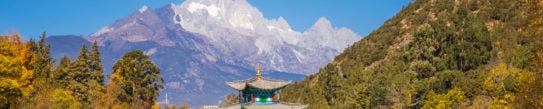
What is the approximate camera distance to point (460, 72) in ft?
262

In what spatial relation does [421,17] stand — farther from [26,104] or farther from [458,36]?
[26,104]

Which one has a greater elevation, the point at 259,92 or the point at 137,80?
the point at 137,80

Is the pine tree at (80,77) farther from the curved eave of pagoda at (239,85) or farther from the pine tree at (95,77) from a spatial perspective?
the curved eave of pagoda at (239,85)

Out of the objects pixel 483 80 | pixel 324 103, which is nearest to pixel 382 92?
pixel 324 103

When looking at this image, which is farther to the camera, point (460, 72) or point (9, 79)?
point (460, 72)

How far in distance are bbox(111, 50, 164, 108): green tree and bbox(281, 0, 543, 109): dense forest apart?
84.2ft

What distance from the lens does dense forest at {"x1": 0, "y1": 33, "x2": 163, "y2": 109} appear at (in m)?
68.1

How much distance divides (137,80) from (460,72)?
1382 inches

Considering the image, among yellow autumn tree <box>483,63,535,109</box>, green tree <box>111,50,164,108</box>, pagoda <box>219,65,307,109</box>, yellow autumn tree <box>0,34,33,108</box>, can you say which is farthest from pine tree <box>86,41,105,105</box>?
yellow autumn tree <box>483,63,535,109</box>

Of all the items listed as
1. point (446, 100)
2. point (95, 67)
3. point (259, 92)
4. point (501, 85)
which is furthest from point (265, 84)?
point (95, 67)

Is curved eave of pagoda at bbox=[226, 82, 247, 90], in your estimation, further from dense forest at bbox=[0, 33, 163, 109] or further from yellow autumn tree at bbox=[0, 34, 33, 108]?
yellow autumn tree at bbox=[0, 34, 33, 108]

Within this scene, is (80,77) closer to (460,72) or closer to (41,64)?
(41,64)

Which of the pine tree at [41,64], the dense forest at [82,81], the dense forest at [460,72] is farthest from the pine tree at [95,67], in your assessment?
the dense forest at [460,72]

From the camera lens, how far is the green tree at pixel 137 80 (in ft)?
246
